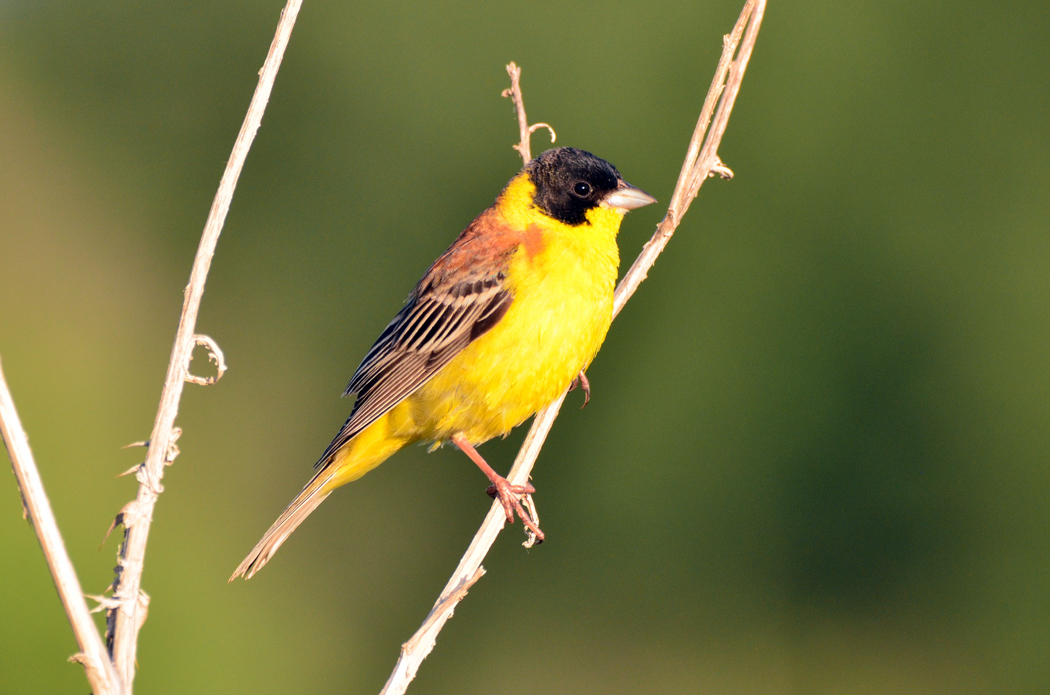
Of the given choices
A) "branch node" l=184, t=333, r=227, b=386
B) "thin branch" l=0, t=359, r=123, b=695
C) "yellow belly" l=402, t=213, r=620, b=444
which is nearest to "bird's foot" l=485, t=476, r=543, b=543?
"yellow belly" l=402, t=213, r=620, b=444

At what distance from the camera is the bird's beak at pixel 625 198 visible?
14.4ft

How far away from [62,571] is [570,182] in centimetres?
297

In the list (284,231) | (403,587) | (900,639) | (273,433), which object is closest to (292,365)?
(273,433)

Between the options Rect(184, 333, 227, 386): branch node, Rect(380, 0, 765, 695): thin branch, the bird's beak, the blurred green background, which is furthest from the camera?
the blurred green background

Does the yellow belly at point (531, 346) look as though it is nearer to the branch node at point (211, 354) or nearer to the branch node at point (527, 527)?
the branch node at point (527, 527)

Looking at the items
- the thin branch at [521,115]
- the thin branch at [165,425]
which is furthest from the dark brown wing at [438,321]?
the thin branch at [165,425]

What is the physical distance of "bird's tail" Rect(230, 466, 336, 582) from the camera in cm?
392

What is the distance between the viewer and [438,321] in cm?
455

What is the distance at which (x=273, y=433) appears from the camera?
47.5 ft

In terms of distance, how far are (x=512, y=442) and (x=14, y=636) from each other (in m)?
4.91

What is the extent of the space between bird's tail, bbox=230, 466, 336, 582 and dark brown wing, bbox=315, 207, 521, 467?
92 millimetres

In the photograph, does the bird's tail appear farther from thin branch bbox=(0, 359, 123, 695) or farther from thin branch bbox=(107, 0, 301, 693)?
thin branch bbox=(0, 359, 123, 695)

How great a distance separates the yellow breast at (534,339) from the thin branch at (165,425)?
1.77 metres

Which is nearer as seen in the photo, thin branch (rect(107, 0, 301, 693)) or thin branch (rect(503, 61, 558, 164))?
thin branch (rect(107, 0, 301, 693))
